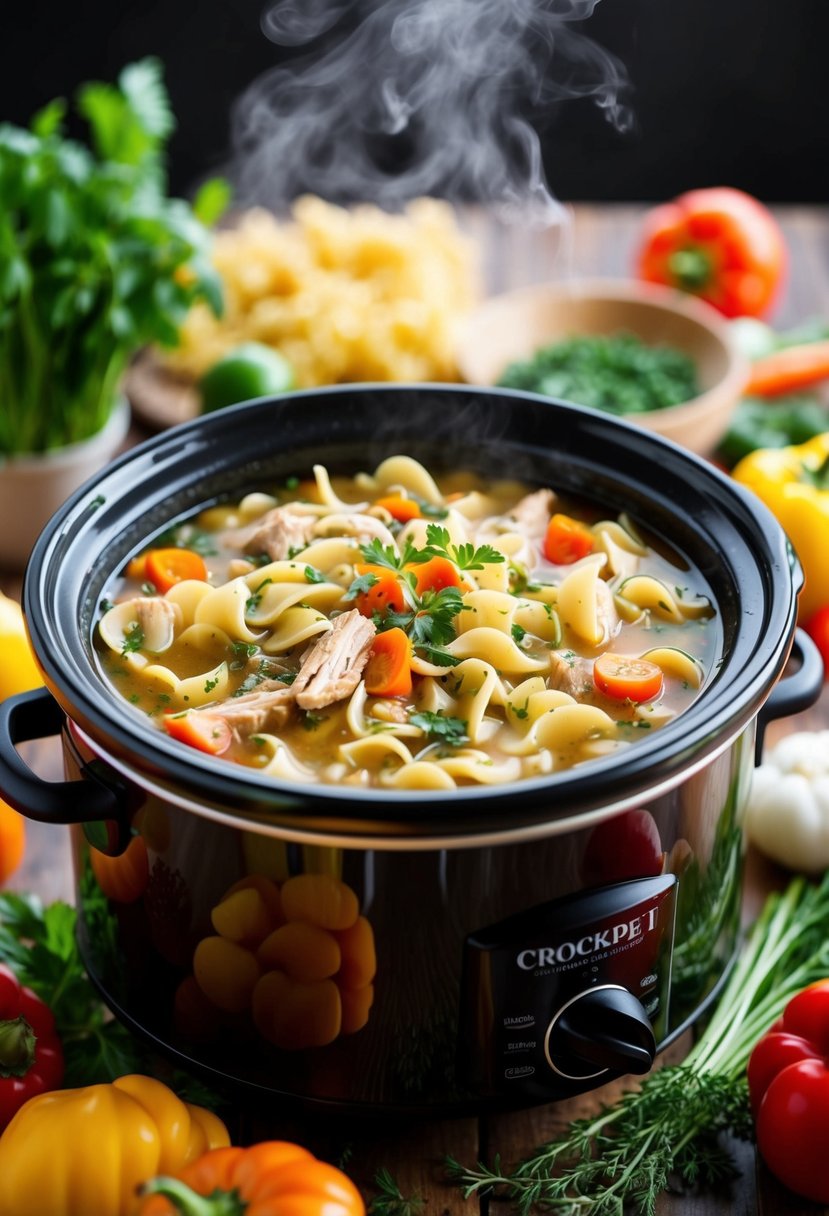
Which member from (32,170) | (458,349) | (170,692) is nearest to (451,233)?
(458,349)

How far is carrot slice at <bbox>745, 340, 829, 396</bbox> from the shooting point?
6273 mm

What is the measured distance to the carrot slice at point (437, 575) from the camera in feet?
11.7

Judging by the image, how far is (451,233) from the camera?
6.46 metres

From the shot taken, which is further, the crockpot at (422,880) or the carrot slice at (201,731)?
the carrot slice at (201,731)

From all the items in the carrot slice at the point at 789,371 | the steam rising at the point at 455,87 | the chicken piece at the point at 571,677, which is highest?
the steam rising at the point at 455,87

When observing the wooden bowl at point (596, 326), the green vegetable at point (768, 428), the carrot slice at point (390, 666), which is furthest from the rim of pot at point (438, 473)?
the green vegetable at point (768, 428)

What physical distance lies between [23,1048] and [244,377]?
3.08 metres

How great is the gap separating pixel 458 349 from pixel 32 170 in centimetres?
197

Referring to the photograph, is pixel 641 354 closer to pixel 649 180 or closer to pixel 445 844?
pixel 445 844

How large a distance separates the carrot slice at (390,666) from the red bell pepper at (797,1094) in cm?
117

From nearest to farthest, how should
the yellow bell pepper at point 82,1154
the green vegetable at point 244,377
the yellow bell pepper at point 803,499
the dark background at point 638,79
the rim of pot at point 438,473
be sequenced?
the rim of pot at point 438,473 → the yellow bell pepper at point 82,1154 → the yellow bell pepper at point 803,499 → the green vegetable at point 244,377 → the dark background at point 638,79

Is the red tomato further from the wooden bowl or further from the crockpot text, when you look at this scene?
the crockpot text

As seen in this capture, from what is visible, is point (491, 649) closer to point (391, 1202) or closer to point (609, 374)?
point (391, 1202)

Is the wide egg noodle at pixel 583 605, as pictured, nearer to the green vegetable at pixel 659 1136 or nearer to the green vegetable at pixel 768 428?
the green vegetable at pixel 659 1136
